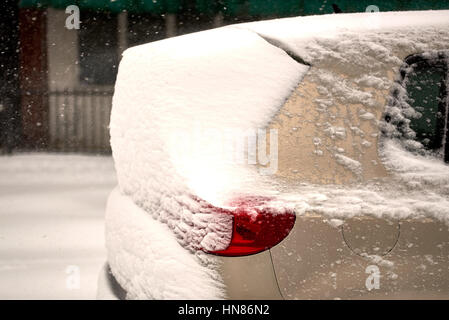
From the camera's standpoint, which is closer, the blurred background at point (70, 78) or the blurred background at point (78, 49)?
the blurred background at point (70, 78)

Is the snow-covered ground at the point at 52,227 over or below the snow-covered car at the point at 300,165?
below

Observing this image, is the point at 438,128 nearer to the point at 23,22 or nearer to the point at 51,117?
the point at 51,117

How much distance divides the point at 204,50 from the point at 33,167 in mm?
7634

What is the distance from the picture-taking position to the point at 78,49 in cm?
1191

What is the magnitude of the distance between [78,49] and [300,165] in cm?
1082

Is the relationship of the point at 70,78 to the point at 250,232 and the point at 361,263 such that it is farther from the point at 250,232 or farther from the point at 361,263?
the point at 361,263

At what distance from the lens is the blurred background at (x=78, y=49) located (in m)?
10.2

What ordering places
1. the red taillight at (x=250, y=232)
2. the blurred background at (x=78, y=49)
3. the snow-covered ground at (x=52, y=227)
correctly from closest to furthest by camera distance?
the red taillight at (x=250, y=232), the snow-covered ground at (x=52, y=227), the blurred background at (x=78, y=49)

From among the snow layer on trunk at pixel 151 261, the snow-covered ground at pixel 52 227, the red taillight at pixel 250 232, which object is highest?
the red taillight at pixel 250 232

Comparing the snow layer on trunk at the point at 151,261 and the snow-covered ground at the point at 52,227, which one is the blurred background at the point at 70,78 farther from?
the snow layer on trunk at the point at 151,261

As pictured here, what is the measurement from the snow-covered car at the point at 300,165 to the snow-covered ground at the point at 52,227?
194 cm

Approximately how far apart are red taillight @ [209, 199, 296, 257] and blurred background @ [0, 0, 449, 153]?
28.2 feet

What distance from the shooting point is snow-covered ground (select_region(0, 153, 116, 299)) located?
392 cm

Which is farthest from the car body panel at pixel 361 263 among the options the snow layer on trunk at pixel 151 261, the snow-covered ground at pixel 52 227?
the snow-covered ground at pixel 52 227
